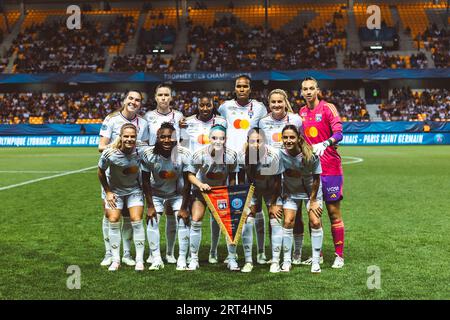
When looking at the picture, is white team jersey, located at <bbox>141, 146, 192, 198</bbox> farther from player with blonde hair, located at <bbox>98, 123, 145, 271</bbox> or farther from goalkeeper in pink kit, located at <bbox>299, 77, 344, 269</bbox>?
goalkeeper in pink kit, located at <bbox>299, 77, 344, 269</bbox>

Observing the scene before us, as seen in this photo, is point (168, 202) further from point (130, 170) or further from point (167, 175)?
point (130, 170)

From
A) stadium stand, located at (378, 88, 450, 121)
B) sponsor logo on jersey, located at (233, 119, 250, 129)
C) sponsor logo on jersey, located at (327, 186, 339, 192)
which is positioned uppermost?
stadium stand, located at (378, 88, 450, 121)

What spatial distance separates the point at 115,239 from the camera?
670 cm

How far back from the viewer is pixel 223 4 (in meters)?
54.4

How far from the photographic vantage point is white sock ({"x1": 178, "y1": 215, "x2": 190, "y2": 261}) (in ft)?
21.7

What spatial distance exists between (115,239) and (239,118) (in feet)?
7.40

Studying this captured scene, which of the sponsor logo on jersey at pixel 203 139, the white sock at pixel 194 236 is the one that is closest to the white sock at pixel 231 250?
the white sock at pixel 194 236

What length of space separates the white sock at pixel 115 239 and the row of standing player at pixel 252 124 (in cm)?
26

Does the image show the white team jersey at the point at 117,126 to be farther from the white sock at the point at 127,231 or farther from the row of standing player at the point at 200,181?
the white sock at the point at 127,231

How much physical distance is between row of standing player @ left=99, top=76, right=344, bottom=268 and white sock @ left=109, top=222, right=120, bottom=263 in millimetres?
263

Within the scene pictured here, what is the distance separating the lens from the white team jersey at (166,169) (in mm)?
6598

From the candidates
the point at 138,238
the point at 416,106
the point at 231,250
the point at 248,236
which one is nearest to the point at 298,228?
the point at 248,236

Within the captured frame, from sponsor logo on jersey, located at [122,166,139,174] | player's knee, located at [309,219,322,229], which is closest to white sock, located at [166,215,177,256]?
sponsor logo on jersey, located at [122,166,139,174]
